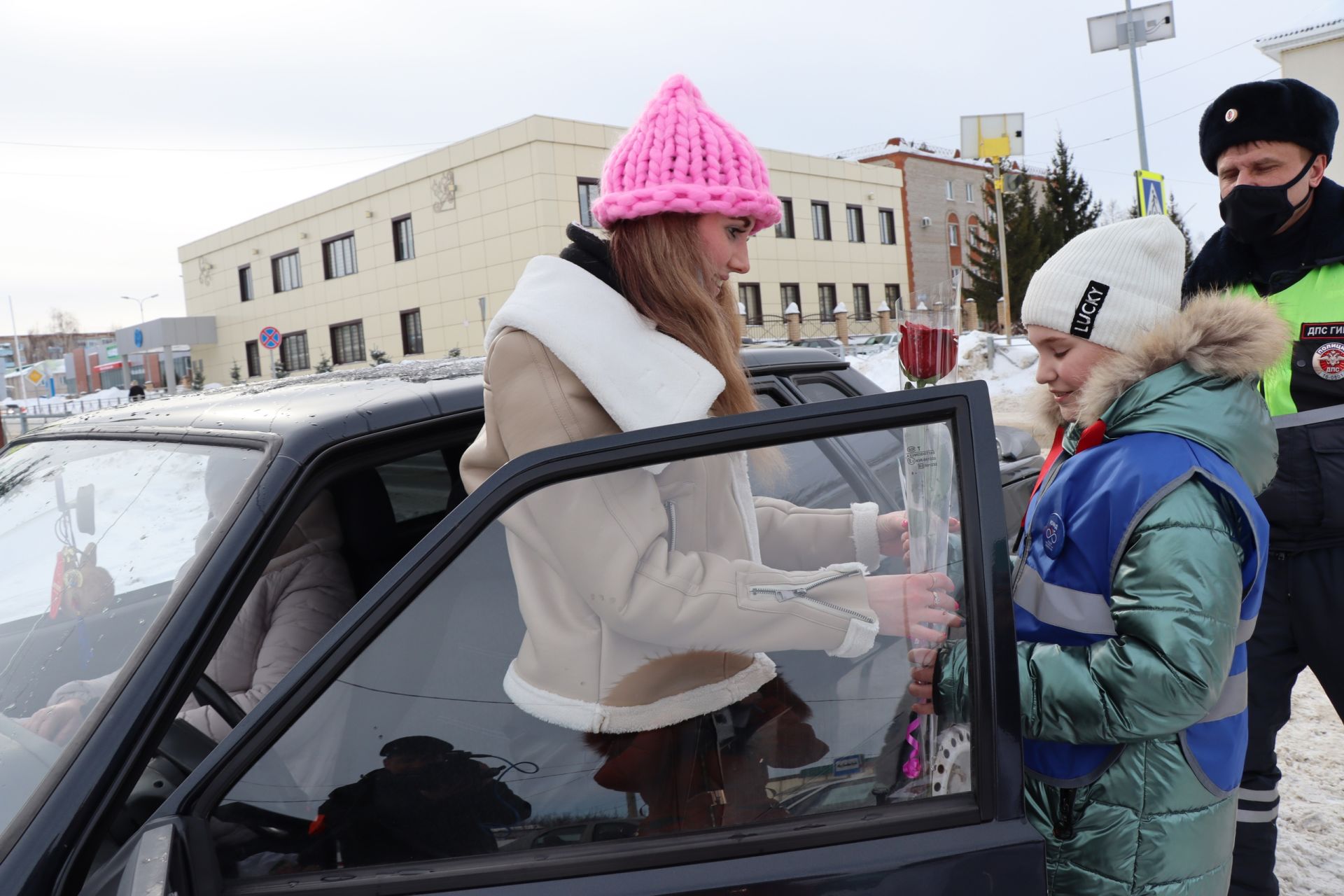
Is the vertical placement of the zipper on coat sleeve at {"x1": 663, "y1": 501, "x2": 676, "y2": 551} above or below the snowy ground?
above

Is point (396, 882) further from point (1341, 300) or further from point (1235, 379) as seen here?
point (1341, 300)

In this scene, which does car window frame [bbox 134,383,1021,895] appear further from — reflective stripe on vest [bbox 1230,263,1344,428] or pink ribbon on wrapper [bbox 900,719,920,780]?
reflective stripe on vest [bbox 1230,263,1344,428]

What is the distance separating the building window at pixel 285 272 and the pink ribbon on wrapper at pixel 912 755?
40.5 m

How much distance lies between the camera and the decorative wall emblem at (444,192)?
31984 mm

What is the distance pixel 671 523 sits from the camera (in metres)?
1.18

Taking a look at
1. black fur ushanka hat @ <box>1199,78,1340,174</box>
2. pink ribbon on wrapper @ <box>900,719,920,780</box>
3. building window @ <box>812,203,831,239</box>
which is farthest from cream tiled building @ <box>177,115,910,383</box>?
pink ribbon on wrapper @ <box>900,719,920,780</box>

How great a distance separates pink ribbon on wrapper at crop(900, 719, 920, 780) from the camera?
3.78ft

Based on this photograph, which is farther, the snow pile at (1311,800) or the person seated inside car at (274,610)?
the snow pile at (1311,800)

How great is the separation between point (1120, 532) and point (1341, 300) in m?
1.27

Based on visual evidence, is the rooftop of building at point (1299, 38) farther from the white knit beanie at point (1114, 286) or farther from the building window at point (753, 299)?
the white knit beanie at point (1114, 286)

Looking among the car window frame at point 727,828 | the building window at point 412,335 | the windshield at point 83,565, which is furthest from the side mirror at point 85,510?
the building window at point 412,335

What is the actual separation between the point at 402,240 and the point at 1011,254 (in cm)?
2385

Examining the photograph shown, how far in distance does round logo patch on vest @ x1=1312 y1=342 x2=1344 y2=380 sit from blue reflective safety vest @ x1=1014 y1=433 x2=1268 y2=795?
3.26 feet

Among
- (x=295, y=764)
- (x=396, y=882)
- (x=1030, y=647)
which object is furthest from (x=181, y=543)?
(x=1030, y=647)
